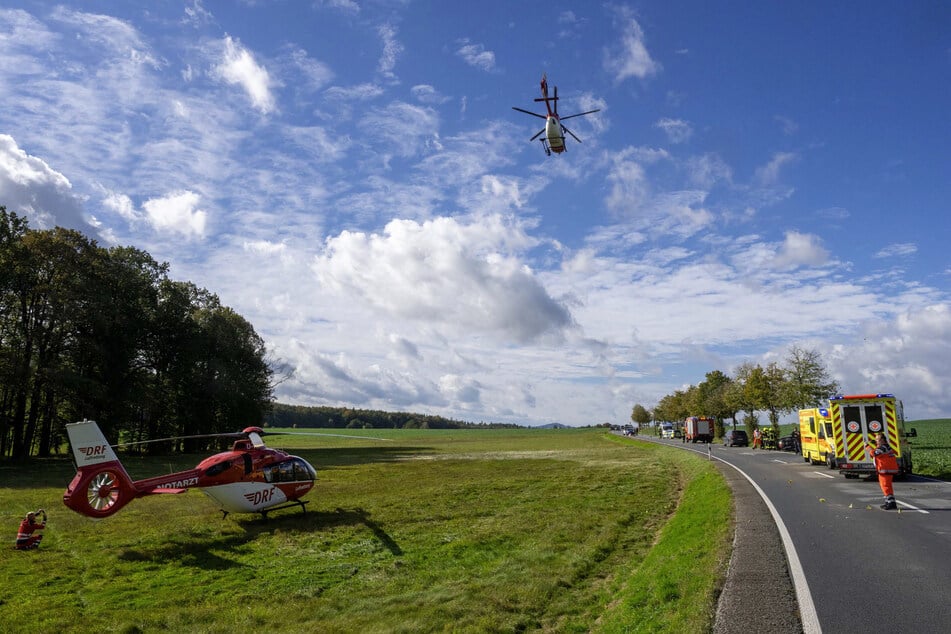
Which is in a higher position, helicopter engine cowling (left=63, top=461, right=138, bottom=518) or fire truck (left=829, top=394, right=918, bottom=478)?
fire truck (left=829, top=394, right=918, bottom=478)

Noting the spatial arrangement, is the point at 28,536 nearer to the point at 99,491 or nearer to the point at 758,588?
the point at 99,491

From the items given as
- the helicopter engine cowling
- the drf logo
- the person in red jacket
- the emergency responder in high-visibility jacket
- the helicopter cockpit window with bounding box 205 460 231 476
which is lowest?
the person in red jacket

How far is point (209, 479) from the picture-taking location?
17.7m

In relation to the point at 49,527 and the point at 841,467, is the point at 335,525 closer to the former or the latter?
the point at 49,527

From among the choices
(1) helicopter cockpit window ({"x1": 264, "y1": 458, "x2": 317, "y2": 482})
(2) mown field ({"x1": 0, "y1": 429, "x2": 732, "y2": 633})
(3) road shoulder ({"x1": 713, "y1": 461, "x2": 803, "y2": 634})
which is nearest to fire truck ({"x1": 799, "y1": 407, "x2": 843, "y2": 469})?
(2) mown field ({"x1": 0, "y1": 429, "x2": 732, "y2": 633})

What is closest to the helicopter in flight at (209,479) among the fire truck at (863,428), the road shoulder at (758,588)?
the road shoulder at (758,588)

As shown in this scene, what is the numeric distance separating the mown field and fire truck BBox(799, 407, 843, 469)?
9485mm

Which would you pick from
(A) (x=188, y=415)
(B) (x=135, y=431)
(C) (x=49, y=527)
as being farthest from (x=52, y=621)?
Result: (B) (x=135, y=431)

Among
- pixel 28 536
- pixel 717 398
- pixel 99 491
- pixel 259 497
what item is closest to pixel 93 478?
pixel 99 491

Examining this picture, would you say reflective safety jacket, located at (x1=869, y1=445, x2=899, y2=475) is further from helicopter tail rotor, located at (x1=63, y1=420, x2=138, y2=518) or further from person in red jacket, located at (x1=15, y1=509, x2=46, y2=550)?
person in red jacket, located at (x1=15, y1=509, x2=46, y2=550)

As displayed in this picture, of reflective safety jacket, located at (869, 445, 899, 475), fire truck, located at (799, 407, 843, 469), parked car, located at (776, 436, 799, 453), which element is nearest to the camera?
reflective safety jacket, located at (869, 445, 899, 475)

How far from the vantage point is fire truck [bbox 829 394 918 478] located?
75.7ft

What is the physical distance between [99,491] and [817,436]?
3207 cm

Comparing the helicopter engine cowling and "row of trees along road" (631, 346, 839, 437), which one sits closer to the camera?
the helicopter engine cowling
